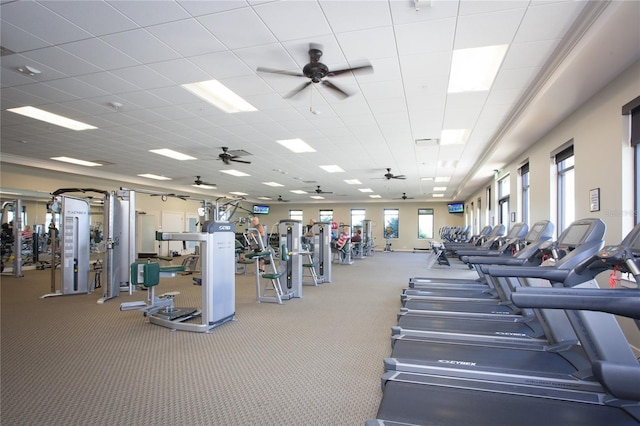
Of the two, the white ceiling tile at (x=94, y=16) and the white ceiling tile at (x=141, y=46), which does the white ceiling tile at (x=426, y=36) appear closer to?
the white ceiling tile at (x=141, y=46)

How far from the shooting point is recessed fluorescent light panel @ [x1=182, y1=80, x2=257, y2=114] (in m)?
4.52

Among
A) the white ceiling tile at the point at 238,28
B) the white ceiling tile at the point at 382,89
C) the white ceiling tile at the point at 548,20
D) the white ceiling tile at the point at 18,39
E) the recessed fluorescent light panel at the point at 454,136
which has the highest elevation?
the white ceiling tile at the point at 18,39

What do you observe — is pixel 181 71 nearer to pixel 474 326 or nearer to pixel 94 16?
pixel 94 16

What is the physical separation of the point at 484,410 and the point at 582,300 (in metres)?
1.00

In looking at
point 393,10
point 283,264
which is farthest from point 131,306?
point 393,10

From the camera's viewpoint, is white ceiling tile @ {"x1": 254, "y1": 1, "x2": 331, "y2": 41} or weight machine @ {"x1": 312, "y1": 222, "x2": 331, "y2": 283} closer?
white ceiling tile @ {"x1": 254, "y1": 1, "x2": 331, "y2": 41}

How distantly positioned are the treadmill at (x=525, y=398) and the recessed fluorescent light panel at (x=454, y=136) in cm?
476

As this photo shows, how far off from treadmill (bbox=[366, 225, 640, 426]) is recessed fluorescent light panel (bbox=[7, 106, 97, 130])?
6.42m

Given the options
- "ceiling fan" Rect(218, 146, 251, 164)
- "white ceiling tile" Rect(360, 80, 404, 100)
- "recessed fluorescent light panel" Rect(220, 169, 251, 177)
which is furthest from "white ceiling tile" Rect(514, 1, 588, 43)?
"recessed fluorescent light panel" Rect(220, 169, 251, 177)

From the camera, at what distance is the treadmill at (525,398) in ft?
4.86

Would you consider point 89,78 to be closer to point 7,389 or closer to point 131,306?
point 131,306

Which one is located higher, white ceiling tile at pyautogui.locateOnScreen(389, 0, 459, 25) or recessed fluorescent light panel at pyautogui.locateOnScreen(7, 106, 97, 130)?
white ceiling tile at pyautogui.locateOnScreen(389, 0, 459, 25)

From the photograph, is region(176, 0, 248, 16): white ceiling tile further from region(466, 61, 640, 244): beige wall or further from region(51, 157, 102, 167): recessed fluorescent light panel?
region(51, 157, 102, 167): recessed fluorescent light panel

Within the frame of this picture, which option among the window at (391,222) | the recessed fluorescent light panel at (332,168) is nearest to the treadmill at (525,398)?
the recessed fluorescent light panel at (332,168)
